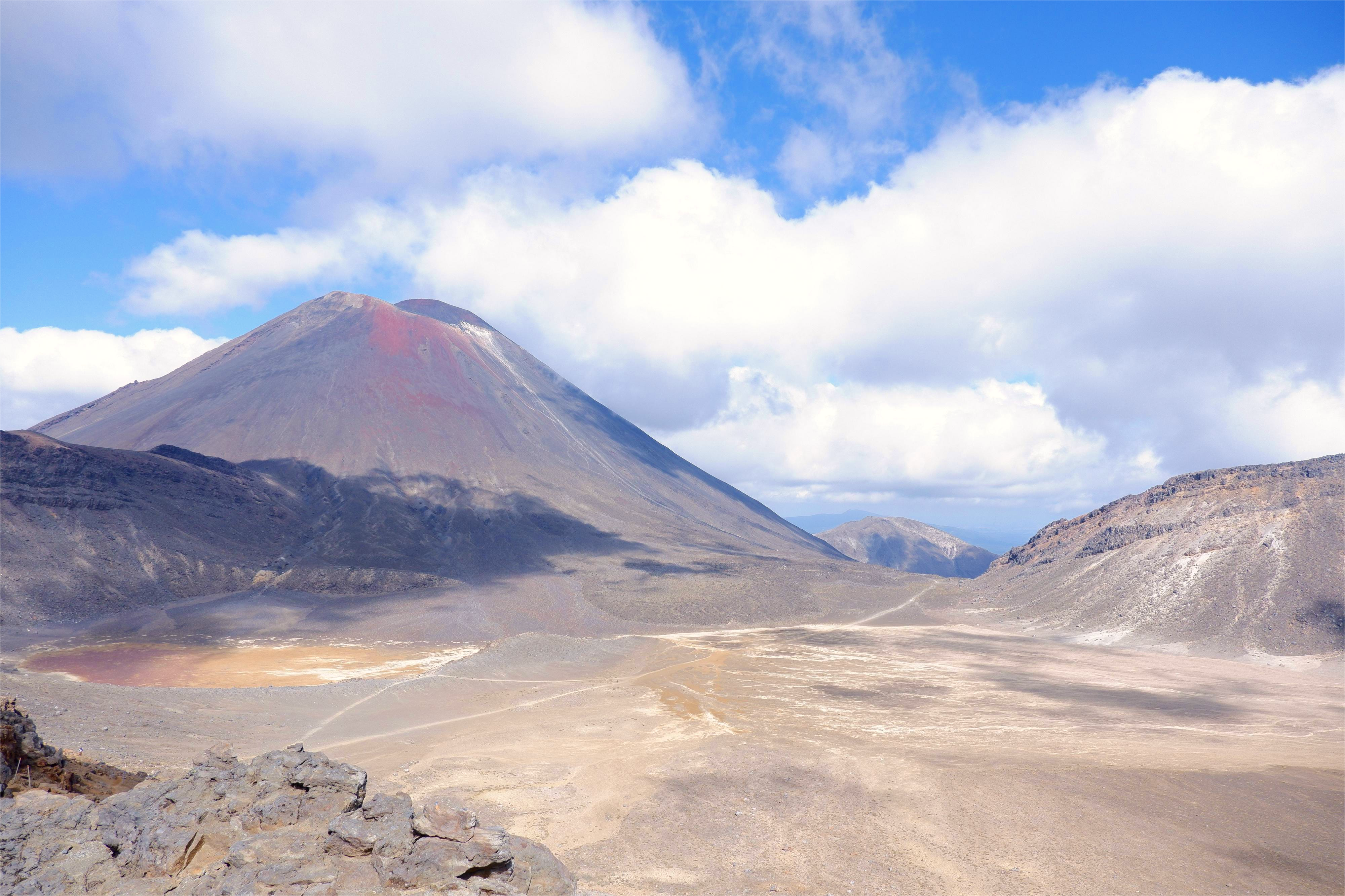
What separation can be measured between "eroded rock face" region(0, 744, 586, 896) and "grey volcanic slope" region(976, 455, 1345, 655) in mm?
52571

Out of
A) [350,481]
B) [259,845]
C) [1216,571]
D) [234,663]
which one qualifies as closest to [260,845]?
[259,845]

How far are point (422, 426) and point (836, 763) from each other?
7844 centimetres

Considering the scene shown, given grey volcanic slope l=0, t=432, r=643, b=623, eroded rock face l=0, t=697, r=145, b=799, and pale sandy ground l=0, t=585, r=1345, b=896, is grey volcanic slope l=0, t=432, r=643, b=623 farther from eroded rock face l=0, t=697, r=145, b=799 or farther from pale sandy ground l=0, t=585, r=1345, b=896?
eroded rock face l=0, t=697, r=145, b=799

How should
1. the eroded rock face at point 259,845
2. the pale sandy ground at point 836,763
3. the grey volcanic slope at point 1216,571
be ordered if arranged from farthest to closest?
1. the grey volcanic slope at point 1216,571
2. the pale sandy ground at point 836,763
3. the eroded rock face at point 259,845

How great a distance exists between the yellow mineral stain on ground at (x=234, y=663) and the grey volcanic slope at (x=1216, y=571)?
47897 mm

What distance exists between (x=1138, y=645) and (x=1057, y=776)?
36369 millimetres

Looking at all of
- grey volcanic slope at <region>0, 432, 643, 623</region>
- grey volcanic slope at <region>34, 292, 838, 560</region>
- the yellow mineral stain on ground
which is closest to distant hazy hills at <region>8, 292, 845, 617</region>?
grey volcanic slope at <region>0, 432, 643, 623</region>

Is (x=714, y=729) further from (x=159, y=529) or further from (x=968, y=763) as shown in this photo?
(x=159, y=529)

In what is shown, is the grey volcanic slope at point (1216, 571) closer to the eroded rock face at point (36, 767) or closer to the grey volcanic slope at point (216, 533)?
the grey volcanic slope at point (216, 533)

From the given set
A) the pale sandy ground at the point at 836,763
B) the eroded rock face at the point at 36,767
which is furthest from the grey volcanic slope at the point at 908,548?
the eroded rock face at the point at 36,767

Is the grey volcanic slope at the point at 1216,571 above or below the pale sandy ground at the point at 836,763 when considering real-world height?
above

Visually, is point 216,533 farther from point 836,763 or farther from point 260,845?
point 260,845

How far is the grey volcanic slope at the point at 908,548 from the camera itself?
174750mm

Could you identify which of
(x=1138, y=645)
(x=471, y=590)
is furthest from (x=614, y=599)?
(x=1138, y=645)
